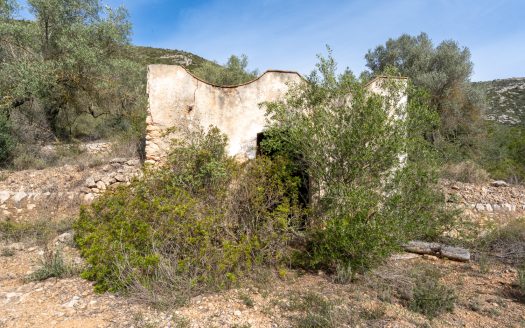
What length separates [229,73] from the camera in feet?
55.3

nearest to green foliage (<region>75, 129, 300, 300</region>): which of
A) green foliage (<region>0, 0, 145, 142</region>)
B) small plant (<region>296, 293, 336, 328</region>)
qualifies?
small plant (<region>296, 293, 336, 328</region>)

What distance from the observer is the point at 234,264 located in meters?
4.44

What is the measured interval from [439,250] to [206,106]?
5130mm

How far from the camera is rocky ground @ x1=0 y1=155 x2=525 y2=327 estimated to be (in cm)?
357

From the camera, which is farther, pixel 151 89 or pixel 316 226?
pixel 151 89

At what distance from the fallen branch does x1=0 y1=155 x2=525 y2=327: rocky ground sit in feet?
0.49

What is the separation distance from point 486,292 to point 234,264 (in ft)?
11.4

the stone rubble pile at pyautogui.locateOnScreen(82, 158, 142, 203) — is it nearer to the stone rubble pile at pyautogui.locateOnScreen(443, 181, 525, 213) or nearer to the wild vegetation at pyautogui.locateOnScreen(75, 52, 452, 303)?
the wild vegetation at pyautogui.locateOnScreen(75, 52, 452, 303)

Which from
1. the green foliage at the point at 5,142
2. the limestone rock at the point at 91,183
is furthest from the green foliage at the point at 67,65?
the limestone rock at the point at 91,183

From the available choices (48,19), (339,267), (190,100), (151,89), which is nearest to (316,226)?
(339,267)

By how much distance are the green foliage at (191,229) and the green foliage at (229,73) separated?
11.0 m

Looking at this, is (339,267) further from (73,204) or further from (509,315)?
(73,204)

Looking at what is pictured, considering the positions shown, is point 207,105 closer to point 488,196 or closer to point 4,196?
point 4,196

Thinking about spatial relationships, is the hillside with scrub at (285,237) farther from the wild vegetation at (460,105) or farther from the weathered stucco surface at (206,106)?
the wild vegetation at (460,105)
